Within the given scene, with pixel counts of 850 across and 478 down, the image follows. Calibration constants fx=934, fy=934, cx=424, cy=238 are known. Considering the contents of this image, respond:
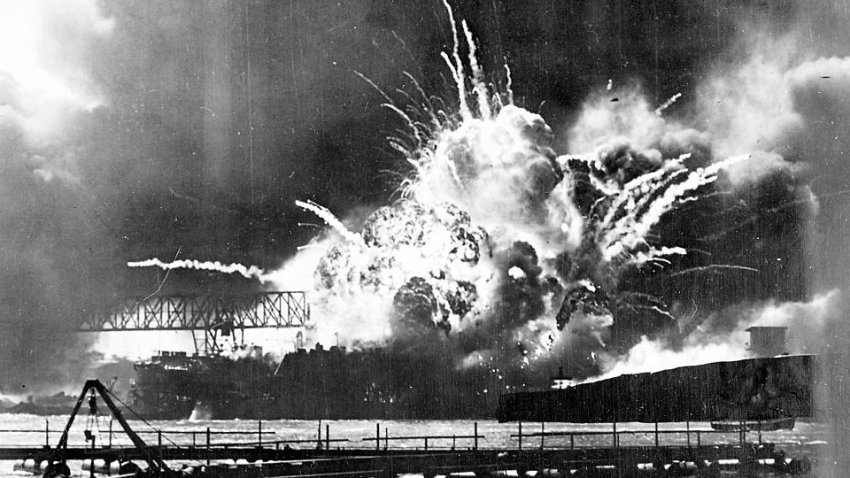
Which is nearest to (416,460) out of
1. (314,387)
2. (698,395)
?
(698,395)

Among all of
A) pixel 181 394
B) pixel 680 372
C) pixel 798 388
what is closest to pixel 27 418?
pixel 181 394

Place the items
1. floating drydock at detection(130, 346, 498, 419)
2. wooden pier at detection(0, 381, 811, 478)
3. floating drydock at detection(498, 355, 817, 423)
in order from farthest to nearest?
1. floating drydock at detection(130, 346, 498, 419)
2. floating drydock at detection(498, 355, 817, 423)
3. wooden pier at detection(0, 381, 811, 478)

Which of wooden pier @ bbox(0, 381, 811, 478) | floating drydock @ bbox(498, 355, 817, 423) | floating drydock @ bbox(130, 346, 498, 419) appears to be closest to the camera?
wooden pier @ bbox(0, 381, 811, 478)

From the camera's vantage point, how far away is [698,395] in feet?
296

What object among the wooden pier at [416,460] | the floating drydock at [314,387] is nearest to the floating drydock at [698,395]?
the wooden pier at [416,460]

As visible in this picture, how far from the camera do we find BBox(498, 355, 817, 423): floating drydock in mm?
80750

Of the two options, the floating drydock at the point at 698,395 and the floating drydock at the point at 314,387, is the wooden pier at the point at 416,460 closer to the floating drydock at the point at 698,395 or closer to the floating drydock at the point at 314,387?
the floating drydock at the point at 698,395

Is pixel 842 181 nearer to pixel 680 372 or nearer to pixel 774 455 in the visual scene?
pixel 680 372

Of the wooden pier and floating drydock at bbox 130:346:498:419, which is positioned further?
floating drydock at bbox 130:346:498:419

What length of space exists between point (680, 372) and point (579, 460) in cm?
5616

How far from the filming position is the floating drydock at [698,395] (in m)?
80.8

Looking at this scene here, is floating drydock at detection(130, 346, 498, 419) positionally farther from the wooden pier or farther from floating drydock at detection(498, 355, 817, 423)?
the wooden pier

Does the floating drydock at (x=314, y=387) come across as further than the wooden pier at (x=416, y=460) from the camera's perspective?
Yes

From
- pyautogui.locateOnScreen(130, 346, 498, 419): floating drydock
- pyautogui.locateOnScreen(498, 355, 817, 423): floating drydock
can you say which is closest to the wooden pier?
pyautogui.locateOnScreen(498, 355, 817, 423): floating drydock
